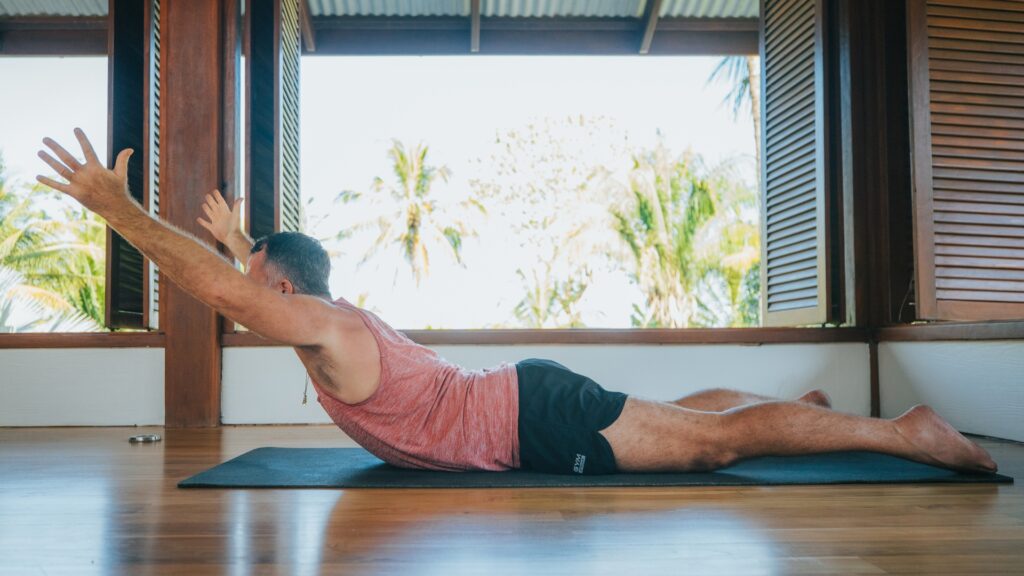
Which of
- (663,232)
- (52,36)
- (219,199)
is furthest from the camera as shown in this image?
(663,232)

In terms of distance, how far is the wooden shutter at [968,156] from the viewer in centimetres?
322

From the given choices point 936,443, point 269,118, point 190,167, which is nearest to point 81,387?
point 190,167

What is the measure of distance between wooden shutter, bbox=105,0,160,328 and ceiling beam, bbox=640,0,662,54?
2.83 m

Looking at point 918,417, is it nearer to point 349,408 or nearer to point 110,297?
point 349,408

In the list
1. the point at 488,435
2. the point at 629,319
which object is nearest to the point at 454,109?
the point at 629,319

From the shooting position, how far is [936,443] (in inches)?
82.8

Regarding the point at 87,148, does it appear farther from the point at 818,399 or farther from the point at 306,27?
the point at 306,27

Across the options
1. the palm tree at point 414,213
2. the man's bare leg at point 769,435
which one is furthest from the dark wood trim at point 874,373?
the palm tree at point 414,213

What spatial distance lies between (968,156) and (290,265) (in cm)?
275

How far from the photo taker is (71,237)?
15500mm

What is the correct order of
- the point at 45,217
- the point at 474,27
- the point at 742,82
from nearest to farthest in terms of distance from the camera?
the point at 474,27
the point at 45,217
the point at 742,82

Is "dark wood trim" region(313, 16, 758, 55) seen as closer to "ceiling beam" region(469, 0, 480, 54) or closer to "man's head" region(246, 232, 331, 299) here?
"ceiling beam" region(469, 0, 480, 54)

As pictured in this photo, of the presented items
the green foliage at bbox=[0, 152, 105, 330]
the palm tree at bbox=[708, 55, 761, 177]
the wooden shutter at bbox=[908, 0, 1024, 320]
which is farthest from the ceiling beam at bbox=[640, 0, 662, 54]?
the green foliage at bbox=[0, 152, 105, 330]

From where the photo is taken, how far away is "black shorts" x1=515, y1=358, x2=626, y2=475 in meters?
2.12
